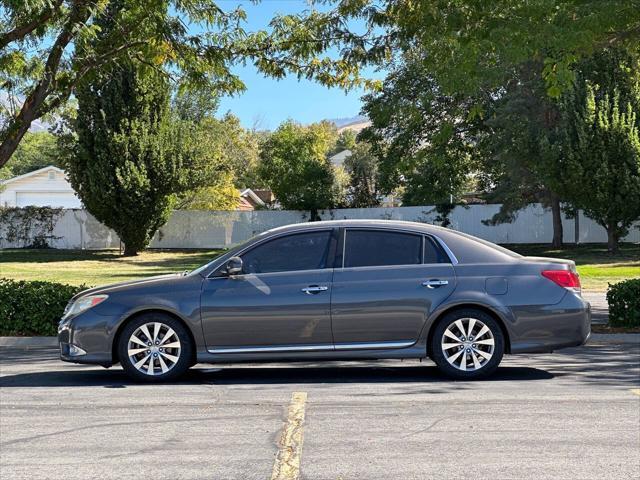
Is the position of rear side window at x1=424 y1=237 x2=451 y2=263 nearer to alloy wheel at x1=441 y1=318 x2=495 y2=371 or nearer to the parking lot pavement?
alloy wheel at x1=441 y1=318 x2=495 y2=371

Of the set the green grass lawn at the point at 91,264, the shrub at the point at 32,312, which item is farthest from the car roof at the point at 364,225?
the green grass lawn at the point at 91,264

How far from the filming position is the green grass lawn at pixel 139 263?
77.9 ft

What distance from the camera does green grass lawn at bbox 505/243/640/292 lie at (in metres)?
22.0

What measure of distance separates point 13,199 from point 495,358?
181 feet

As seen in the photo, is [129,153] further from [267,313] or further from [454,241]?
[454,241]

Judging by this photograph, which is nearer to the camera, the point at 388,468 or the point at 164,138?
the point at 388,468

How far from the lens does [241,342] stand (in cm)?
788

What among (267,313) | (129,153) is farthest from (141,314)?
(129,153)

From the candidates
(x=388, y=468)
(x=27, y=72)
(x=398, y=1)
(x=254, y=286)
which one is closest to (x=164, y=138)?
(x=27, y=72)

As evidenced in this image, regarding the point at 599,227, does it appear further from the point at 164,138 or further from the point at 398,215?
the point at 164,138

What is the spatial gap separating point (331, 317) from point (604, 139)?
24869 mm

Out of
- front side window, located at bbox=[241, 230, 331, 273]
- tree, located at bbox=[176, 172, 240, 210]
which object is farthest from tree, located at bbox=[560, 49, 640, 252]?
front side window, located at bbox=[241, 230, 331, 273]

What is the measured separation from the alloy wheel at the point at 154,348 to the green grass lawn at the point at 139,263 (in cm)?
1316

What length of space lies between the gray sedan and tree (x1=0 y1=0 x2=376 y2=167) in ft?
17.8
